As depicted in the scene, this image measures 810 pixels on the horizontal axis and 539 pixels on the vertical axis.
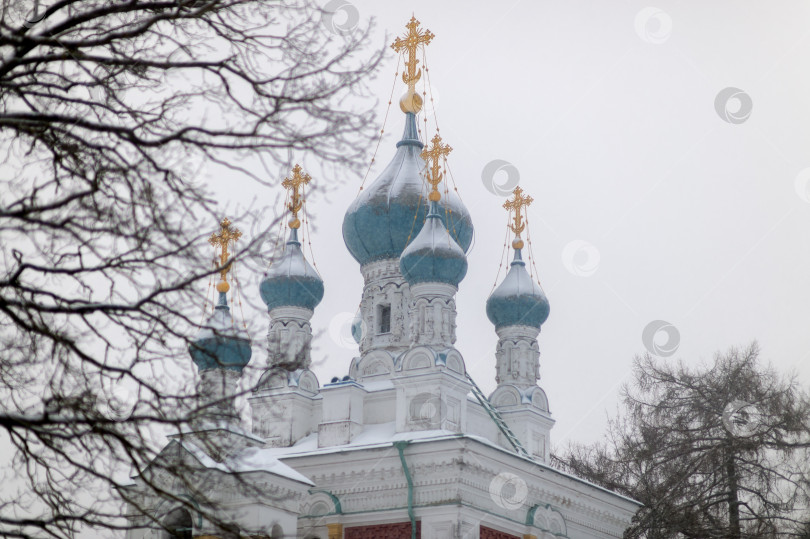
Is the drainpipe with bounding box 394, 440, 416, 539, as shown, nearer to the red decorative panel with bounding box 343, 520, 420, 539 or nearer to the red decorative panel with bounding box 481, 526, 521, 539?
the red decorative panel with bounding box 343, 520, 420, 539

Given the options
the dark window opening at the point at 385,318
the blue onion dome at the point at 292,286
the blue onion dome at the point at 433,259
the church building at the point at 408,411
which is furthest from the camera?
the blue onion dome at the point at 292,286

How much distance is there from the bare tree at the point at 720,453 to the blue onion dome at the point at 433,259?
561 cm

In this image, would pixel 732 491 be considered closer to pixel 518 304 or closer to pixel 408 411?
pixel 518 304

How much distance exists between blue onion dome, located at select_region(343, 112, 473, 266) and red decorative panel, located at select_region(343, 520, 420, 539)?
5053mm

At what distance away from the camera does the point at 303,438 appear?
1611 cm

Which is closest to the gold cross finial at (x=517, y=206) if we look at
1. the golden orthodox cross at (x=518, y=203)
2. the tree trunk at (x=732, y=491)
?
the golden orthodox cross at (x=518, y=203)

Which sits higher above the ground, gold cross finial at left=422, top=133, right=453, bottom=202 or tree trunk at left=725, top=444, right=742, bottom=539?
gold cross finial at left=422, top=133, right=453, bottom=202

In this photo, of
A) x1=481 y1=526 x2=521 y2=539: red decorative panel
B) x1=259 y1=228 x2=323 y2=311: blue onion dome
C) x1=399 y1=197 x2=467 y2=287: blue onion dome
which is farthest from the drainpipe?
x1=259 y1=228 x2=323 y2=311: blue onion dome

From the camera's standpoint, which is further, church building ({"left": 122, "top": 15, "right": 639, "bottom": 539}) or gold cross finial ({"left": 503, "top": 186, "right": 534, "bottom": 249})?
gold cross finial ({"left": 503, "top": 186, "right": 534, "bottom": 249})

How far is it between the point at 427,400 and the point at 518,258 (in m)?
4.56

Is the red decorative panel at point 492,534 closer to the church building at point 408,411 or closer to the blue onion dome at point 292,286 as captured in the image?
the church building at point 408,411

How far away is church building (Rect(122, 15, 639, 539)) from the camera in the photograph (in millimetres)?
13727

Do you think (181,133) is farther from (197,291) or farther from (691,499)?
(691,499)

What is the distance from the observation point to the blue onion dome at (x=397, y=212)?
1767cm
